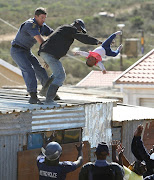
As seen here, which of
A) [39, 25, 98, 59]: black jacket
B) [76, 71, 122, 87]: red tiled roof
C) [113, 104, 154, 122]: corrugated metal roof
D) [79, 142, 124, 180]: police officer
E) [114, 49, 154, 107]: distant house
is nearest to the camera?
[79, 142, 124, 180]: police officer

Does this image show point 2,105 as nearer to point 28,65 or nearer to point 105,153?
point 28,65

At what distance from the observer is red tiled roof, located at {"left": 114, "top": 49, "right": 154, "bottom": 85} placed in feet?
52.9

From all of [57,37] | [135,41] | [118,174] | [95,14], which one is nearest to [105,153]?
[118,174]

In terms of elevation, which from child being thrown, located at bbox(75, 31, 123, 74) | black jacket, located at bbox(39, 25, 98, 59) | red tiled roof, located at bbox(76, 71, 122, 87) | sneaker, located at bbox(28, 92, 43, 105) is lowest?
red tiled roof, located at bbox(76, 71, 122, 87)

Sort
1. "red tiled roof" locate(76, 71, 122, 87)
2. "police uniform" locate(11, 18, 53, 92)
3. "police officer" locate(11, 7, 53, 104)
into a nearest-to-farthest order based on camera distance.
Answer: "police officer" locate(11, 7, 53, 104), "police uniform" locate(11, 18, 53, 92), "red tiled roof" locate(76, 71, 122, 87)

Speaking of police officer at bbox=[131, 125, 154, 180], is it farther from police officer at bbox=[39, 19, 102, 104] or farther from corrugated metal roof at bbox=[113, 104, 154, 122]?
corrugated metal roof at bbox=[113, 104, 154, 122]

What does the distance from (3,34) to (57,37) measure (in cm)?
4803

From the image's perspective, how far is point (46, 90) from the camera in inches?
425

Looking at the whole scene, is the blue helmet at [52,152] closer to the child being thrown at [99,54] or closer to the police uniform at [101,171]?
the police uniform at [101,171]

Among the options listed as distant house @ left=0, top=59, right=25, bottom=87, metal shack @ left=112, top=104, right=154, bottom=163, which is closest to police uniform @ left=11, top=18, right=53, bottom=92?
metal shack @ left=112, top=104, right=154, bottom=163

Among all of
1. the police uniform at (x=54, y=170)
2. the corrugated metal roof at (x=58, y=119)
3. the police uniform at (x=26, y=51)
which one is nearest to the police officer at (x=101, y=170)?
the police uniform at (x=54, y=170)

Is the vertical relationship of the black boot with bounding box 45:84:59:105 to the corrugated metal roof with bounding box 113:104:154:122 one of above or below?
above

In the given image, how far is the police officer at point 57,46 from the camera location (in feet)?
32.8

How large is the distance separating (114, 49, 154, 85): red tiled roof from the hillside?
3200 centimetres
